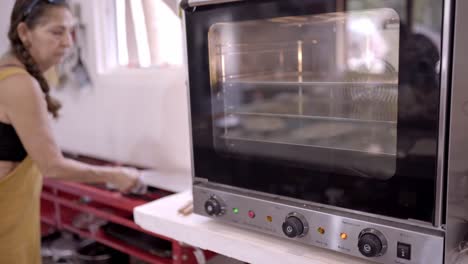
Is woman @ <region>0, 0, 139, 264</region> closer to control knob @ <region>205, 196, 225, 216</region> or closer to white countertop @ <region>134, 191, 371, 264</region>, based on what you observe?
white countertop @ <region>134, 191, 371, 264</region>

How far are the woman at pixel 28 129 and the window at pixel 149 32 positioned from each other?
8.0 inches

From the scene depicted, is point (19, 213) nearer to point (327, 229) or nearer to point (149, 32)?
point (149, 32)

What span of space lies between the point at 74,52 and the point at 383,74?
1.68 metres

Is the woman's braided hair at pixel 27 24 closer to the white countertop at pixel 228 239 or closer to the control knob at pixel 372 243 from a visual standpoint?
the white countertop at pixel 228 239

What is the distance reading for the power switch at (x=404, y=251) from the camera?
0.74 metres

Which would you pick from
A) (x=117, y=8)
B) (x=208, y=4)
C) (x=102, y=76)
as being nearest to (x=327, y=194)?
(x=208, y=4)

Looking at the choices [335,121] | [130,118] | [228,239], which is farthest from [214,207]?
[130,118]

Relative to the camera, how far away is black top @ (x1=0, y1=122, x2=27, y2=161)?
1343mm

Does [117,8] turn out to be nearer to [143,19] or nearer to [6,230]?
[143,19]

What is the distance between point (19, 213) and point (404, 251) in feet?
3.77

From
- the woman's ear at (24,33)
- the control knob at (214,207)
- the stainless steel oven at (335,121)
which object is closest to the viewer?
the stainless steel oven at (335,121)

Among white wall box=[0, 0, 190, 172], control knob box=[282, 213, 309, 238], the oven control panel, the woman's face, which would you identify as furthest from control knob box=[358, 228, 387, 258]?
the woman's face

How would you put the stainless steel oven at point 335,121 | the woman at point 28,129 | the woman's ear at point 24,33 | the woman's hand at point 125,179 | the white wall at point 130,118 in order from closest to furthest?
1. the stainless steel oven at point 335,121
2. the woman at point 28,129
3. the woman's ear at point 24,33
4. the woman's hand at point 125,179
5. the white wall at point 130,118

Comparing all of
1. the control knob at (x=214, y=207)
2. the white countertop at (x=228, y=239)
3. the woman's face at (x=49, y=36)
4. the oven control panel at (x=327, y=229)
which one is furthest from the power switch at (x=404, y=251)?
the woman's face at (x=49, y=36)
